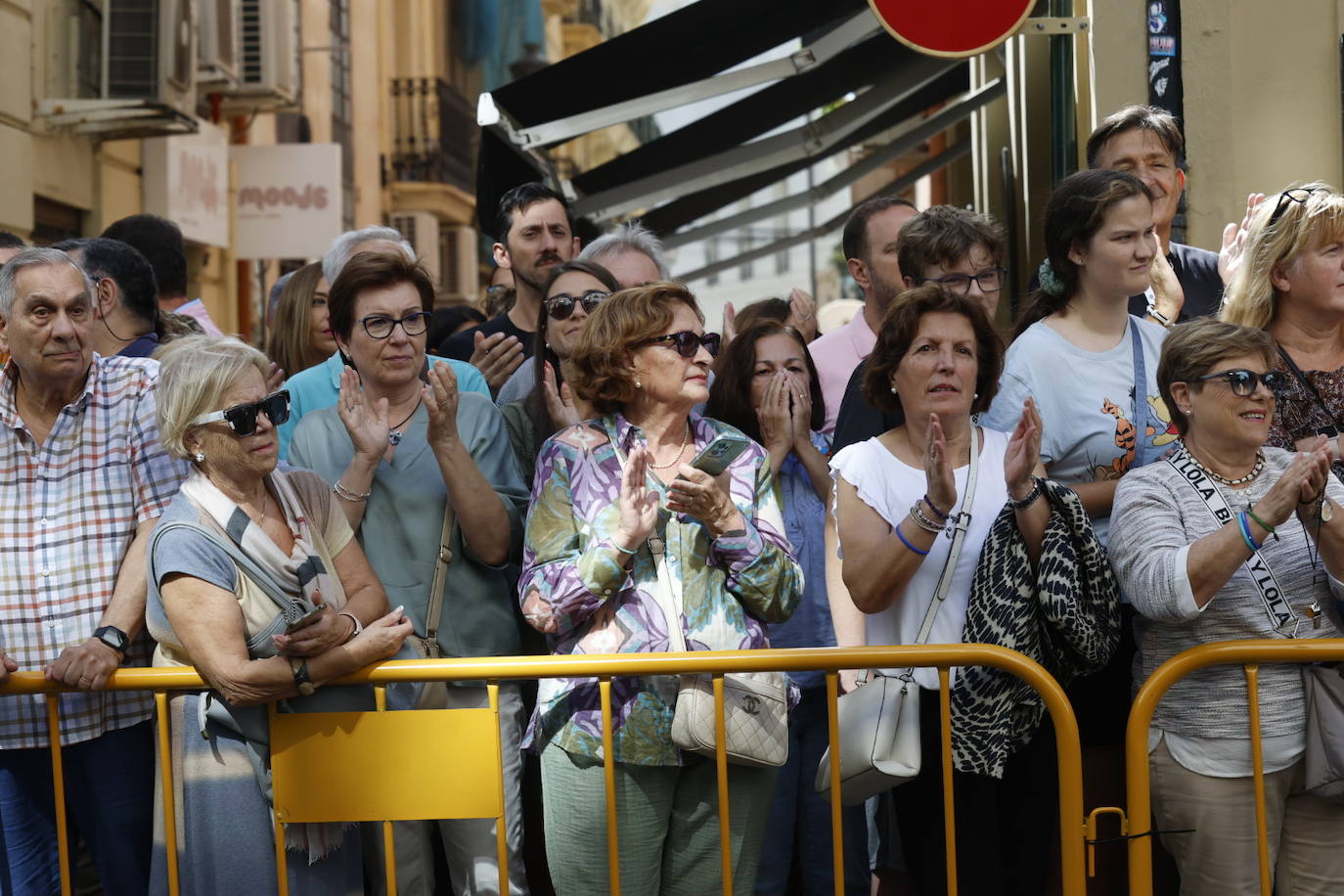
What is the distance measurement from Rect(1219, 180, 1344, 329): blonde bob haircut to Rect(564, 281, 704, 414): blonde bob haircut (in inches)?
68.1

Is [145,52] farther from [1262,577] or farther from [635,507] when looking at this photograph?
[1262,577]

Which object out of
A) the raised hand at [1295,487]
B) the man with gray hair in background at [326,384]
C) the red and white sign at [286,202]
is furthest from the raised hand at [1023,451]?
the red and white sign at [286,202]

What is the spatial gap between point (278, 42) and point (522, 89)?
36.9ft

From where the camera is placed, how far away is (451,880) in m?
4.45

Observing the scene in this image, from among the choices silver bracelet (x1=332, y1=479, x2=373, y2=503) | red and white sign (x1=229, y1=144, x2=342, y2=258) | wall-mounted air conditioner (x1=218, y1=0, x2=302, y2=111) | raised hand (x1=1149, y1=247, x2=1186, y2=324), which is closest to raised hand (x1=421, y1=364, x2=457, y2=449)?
silver bracelet (x1=332, y1=479, x2=373, y2=503)

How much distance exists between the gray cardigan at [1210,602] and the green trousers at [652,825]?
1.06 meters

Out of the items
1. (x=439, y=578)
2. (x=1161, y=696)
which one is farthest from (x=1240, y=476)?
(x=439, y=578)

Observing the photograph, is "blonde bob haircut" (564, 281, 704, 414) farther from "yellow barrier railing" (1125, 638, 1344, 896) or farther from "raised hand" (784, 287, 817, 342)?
"raised hand" (784, 287, 817, 342)

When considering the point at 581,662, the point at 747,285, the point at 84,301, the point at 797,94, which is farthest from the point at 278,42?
the point at 747,285

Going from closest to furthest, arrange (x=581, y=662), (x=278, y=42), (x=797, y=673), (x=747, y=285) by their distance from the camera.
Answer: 1. (x=581, y=662)
2. (x=797, y=673)
3. (x=278, y=42)
4. (x=747, y=285)

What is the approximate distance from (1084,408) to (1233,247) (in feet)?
3.58

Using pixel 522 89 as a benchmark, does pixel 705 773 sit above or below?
below

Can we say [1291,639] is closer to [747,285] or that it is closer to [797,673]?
[797,673]

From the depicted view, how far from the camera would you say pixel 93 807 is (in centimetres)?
431
